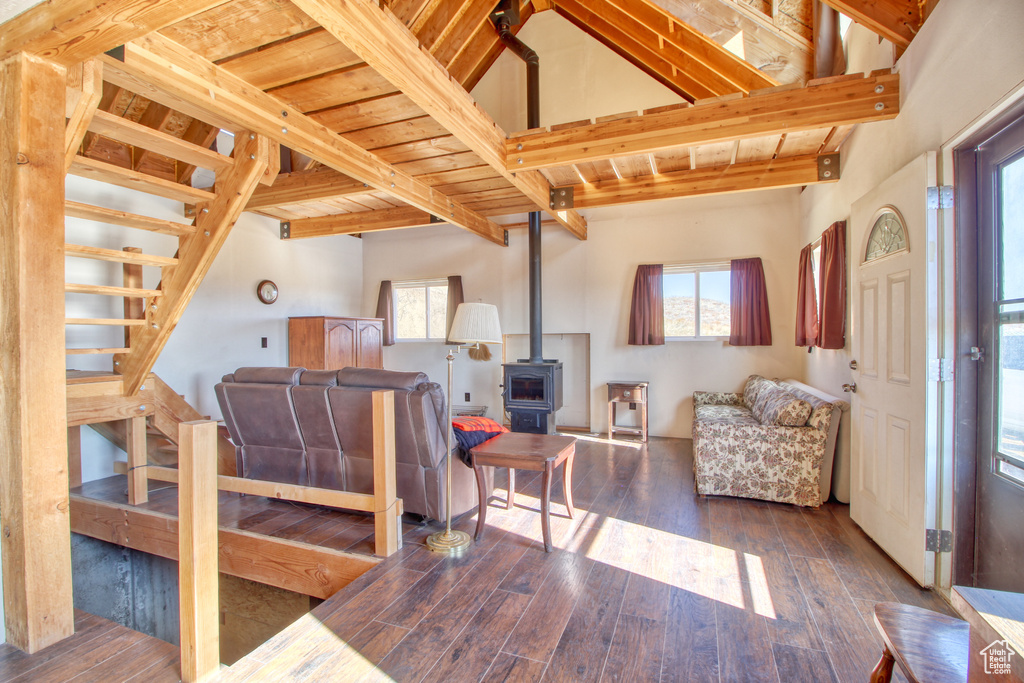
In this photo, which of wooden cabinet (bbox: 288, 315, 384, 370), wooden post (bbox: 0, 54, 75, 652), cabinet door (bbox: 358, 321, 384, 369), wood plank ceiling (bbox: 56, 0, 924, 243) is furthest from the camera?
cabinet door (bbox: 358, 321, 384, 369)

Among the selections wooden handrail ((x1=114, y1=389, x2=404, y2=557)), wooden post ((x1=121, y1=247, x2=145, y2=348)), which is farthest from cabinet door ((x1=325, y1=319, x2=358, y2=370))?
wooden handrail ((x1=114, y1=389, x2=404, y2=557))

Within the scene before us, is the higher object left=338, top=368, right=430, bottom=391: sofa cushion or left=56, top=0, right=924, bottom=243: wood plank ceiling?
left=56, top=0, right=924, bottom=243: wood plank ceiling

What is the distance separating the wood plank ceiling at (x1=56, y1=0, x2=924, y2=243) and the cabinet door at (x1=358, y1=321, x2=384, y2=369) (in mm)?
1477

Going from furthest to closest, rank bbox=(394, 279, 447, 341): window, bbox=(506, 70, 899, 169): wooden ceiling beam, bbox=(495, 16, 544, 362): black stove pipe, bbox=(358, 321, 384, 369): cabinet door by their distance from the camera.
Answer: bbox=(394, 279, 447, 341): window, bbox=(358, 321, 384, 369): cabinet door, bbox=(495, 16, 544, 362): black stove pipe, bbox=(506, 70, 899, 169): wooden ceiling beam

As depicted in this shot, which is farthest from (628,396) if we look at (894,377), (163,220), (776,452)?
(163,220)

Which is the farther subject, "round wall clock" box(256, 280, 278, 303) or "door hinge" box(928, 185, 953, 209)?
"round wall clock" box(256, 280, 278, 303)

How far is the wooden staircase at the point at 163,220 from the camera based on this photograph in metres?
2.42

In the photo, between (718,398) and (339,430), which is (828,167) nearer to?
(718,398)

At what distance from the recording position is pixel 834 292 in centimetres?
348

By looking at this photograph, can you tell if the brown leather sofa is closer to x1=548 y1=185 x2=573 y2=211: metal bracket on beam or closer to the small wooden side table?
x1=548 y1=185 x2=573 y2=211: metal bracket on beam

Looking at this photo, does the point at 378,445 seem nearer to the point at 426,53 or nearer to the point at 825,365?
the point at 426,53

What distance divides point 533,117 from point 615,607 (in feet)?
15.9

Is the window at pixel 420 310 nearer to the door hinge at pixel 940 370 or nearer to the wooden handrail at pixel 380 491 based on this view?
the wooden handrail at pixel 380 491

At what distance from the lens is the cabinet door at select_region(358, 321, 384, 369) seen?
21.0 ft
